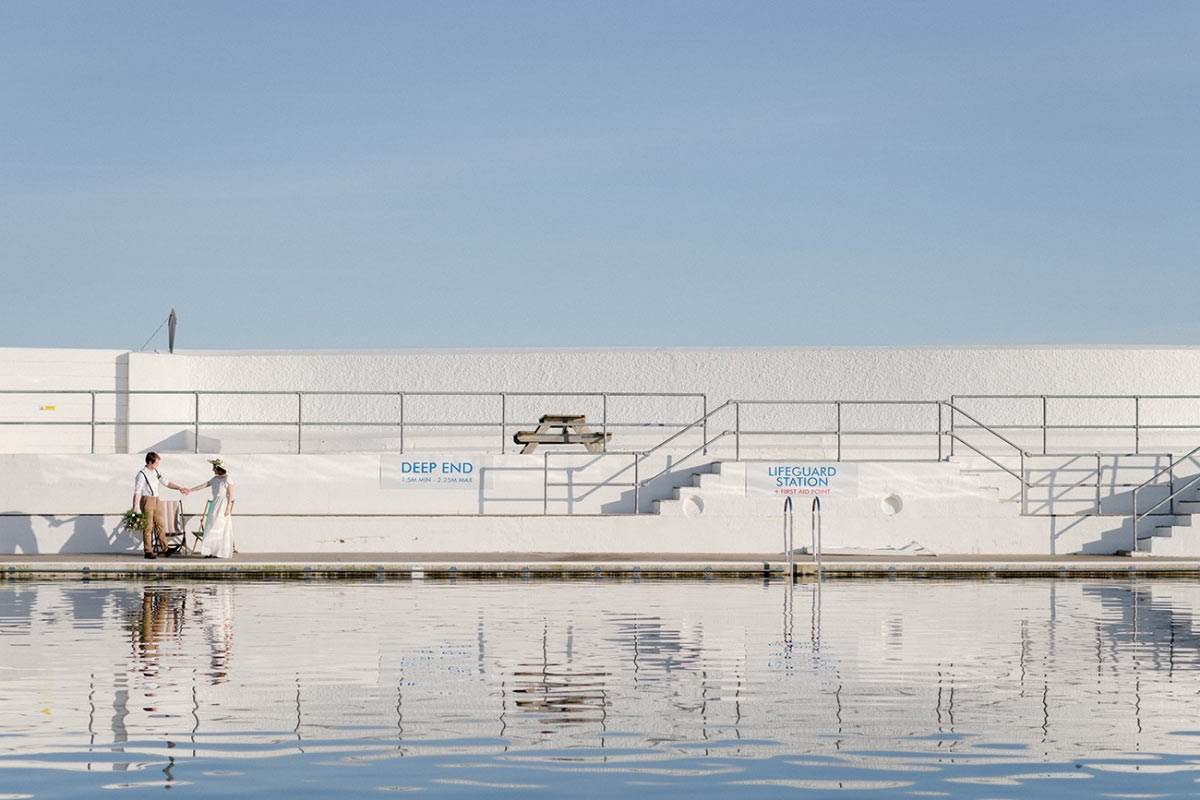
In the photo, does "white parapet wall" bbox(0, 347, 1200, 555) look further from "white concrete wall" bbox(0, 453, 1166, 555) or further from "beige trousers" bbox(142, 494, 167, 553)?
"beige trousers" bbox(142, 494, 167, 553)

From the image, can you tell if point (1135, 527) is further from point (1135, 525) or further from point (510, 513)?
point (510, 513)

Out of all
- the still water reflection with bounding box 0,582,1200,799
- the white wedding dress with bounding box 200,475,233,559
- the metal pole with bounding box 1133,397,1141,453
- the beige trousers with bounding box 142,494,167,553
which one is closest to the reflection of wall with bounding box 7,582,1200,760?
the still water reflection with bounding box 0,582,1200,799

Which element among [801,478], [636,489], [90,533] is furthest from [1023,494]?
[90,533]

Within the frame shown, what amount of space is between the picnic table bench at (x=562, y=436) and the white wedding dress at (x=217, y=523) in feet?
18.3

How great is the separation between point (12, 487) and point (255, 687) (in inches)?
701

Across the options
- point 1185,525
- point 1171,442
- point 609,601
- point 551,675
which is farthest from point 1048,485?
point 551,675

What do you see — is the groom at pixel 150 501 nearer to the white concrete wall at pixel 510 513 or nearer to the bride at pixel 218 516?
the bride at pixel 218 516

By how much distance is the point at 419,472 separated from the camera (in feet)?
89.2

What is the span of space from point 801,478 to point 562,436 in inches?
172

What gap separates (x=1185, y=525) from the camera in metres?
27.1

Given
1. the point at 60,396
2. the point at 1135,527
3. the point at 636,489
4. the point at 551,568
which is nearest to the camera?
the point at 551,568

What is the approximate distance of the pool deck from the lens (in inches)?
895

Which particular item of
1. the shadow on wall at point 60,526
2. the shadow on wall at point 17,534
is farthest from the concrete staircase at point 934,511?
the shadow on wall at point 17,534

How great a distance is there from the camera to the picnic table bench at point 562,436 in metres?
28.5
